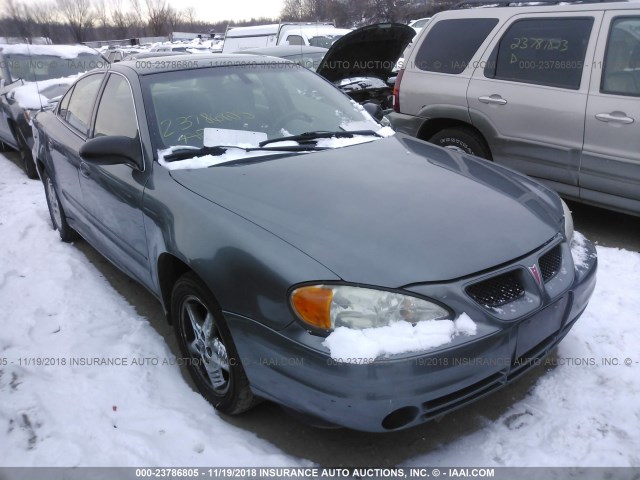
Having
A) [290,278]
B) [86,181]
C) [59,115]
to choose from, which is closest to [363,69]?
[59,115]

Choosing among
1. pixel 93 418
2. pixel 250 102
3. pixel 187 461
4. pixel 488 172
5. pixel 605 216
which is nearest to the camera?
pixel 187 461

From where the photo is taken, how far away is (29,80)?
8.07 meters

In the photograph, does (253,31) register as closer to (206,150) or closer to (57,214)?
(57,214)

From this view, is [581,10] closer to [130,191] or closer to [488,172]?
[488,172]

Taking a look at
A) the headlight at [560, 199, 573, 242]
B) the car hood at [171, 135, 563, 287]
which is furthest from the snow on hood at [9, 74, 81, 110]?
the headlight at [560, 199, 573, 242]

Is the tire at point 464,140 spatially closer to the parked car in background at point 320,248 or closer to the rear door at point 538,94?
the rear door at point 538,94

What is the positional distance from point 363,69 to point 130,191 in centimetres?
519

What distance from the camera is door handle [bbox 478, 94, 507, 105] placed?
15.4ft

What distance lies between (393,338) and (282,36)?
1121 cm

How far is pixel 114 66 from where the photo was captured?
3.67 metres

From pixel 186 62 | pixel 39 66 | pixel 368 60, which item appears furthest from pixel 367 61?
pixel 39 66

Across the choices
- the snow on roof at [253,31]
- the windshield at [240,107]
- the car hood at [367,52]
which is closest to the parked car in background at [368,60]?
the car hood at [367,52]

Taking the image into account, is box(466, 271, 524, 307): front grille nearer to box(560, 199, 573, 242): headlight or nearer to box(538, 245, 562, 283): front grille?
box(538, 245, 562, 283): front grille

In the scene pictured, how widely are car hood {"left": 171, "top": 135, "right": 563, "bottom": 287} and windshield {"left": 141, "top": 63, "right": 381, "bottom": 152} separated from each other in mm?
317
